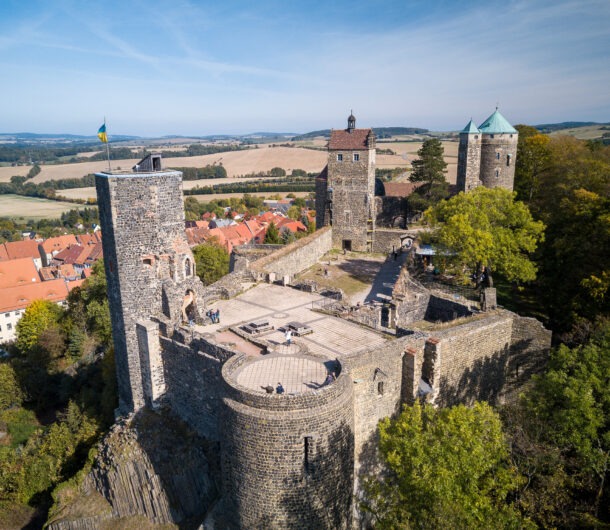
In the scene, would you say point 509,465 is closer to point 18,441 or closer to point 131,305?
point 131,305

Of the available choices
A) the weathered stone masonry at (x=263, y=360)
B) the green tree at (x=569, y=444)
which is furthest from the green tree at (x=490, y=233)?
the green tree at (x=569, y=444)

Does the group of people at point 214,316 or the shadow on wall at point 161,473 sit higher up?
the group of people at point 214,316

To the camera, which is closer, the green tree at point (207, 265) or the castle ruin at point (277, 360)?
the castle ruin at point (277, 360)

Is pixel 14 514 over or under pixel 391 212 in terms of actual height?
under

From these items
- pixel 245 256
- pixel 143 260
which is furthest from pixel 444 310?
pixel 245 256

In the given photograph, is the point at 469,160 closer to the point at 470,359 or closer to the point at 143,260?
the point at 470,359

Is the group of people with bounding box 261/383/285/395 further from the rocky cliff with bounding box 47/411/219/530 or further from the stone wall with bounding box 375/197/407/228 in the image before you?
the stone wall with bounding box 375/197/407/228

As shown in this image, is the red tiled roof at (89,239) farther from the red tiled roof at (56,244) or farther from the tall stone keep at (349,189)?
the tall stone keep at (349,189)
